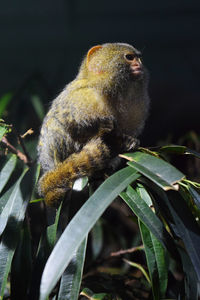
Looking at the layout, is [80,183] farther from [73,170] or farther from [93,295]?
[93,295]

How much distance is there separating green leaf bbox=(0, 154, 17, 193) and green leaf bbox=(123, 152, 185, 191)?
60cm

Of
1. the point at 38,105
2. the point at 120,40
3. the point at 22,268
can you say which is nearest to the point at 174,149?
the point at 22,268

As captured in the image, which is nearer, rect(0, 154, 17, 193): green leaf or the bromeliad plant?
the bromeliad plant

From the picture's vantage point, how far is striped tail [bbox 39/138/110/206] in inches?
56.6

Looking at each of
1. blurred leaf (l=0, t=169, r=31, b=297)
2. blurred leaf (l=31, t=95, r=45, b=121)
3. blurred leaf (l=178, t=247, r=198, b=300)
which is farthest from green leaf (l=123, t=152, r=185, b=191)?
blurred leaf (l=31, t=95, r=45, b=121)

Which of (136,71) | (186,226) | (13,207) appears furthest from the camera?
(136,71)

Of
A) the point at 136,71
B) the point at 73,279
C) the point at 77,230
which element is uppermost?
the point at 136,71

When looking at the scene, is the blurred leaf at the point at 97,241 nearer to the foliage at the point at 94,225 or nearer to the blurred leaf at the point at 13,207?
the foliage at the point at 94,225

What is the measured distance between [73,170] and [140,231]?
39cm

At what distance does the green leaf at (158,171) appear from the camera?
992mm

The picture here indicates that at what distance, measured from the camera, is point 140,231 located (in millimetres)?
1233

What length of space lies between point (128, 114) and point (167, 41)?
289 centimetres

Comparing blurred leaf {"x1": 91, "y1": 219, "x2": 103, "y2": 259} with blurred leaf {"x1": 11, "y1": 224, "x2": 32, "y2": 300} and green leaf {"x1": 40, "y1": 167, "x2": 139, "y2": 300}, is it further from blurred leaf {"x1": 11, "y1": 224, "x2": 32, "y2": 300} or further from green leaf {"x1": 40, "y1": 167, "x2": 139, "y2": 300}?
green leaf {"x1": 40, "y1": 167, "x2": 139, "y2": 300}

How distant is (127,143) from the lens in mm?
1496
